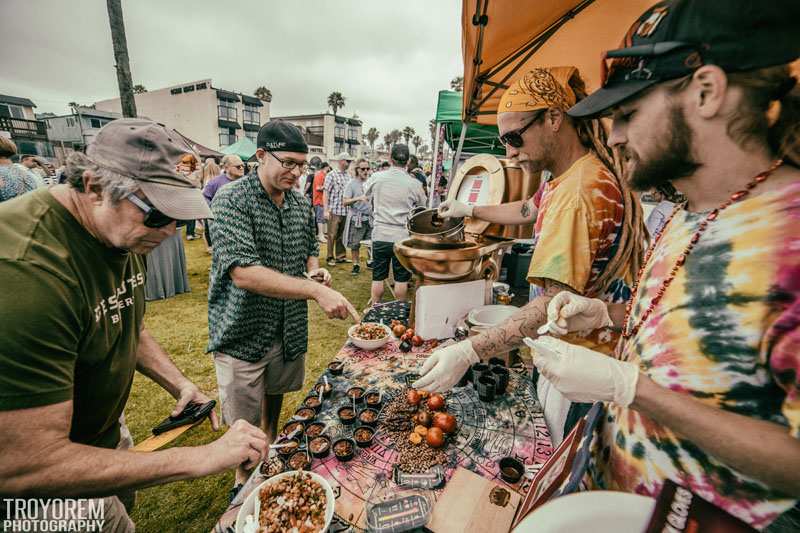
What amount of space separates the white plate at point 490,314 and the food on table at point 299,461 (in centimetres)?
150

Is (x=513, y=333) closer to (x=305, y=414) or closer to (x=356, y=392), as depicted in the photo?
(x=356, y=392)

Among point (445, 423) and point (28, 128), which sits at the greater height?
point (28, 128)

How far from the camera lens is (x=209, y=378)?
4363 mm

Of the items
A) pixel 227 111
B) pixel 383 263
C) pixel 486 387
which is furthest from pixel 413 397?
pixel 227 111

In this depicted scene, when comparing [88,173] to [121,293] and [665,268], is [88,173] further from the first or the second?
[665,268]

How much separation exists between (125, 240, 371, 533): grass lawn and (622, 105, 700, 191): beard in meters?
3.69

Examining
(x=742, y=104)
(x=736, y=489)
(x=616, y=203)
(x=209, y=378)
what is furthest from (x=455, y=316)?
(x=209, y=378)

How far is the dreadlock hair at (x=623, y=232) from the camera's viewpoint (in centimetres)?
173

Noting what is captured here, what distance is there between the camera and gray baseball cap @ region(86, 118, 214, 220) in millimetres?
1349

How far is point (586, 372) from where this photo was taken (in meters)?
1.17

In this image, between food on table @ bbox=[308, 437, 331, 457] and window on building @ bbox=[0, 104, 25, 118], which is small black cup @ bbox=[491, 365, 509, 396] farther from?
window on building @ bbox=[0, 104, 25, 118]

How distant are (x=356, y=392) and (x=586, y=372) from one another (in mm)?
1436

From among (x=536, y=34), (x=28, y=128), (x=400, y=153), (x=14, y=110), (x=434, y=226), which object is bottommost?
(x=434, y=226)

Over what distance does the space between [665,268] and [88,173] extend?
90.0 inches
